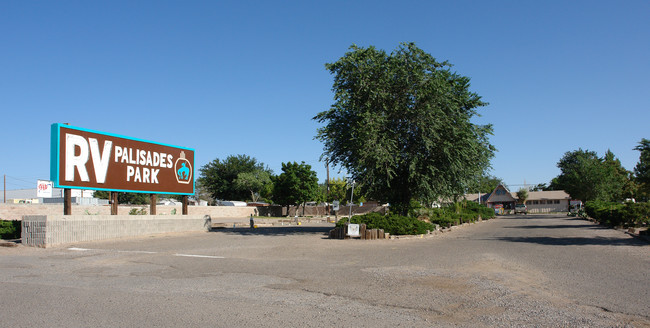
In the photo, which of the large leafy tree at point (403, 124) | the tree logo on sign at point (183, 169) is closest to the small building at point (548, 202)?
the large leafy tree at point (403, 124)

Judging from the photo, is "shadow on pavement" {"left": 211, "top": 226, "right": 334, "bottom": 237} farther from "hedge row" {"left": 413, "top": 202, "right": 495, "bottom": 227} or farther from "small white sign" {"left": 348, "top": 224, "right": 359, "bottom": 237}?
"hedge row" {"left": 413, "top": 202, "right": 495, "bottom": 227}

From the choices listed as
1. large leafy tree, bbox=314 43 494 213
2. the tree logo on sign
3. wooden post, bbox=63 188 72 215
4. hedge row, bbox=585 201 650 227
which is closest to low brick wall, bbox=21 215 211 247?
wooden post, bbox=63 188 72 215

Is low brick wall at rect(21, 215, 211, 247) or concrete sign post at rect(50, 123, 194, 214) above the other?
concrete sign post at rect(50, 123, 194, 214)

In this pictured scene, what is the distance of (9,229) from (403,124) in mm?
19709

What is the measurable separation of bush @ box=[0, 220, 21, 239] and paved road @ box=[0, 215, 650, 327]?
6336 mm

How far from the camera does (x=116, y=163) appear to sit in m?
23.2

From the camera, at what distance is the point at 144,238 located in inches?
896

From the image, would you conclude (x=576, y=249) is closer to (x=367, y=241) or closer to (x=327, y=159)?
(x=367, y=241)

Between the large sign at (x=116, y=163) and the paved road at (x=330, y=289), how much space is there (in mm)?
6179

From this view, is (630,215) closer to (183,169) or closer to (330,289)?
(330,289)

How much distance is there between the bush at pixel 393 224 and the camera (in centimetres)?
2194

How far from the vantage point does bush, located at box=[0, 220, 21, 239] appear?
20.4m

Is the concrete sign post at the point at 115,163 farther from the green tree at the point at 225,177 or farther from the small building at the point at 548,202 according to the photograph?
the small building at the point at 548,202

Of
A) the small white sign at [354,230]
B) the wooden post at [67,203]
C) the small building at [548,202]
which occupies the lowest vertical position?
the small building at [548,202]
